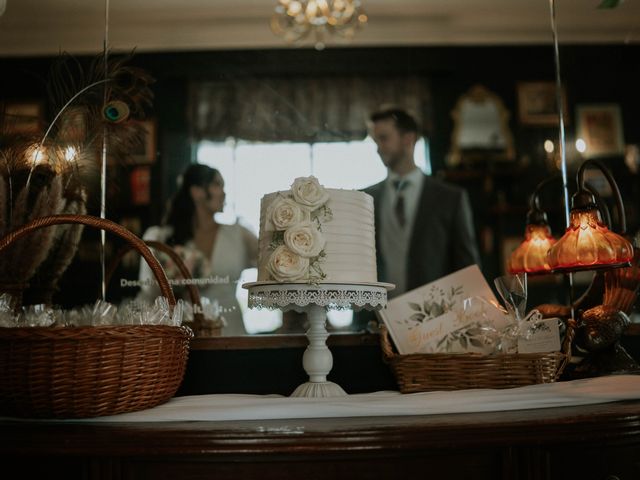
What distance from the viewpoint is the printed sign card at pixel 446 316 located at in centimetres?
160

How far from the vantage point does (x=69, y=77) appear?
1.89 meters

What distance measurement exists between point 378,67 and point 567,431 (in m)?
1.27

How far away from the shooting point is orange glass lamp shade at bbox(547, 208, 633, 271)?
1542 millimetres

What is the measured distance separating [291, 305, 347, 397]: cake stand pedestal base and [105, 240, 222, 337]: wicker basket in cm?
41

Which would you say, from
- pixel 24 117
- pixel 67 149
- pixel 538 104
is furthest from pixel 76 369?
pixel 538 104

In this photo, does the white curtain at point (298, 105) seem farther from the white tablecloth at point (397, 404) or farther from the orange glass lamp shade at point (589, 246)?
the white tablecloth at point (397, 404)

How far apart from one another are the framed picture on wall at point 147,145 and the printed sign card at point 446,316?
85cm

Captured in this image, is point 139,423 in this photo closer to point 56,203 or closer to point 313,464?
point 313,464

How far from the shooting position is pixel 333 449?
43.7 inches

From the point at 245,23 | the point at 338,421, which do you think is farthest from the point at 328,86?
the point at 338,421

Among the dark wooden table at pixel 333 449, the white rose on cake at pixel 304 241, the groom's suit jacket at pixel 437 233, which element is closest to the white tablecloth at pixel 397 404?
the dark wooden table at pixel 333 449

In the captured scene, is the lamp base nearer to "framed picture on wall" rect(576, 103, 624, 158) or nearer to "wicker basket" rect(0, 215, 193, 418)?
"framed picture on wall" rect(576, 103, 624, 158)

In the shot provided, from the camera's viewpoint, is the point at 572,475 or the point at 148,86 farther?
the point at 148,86

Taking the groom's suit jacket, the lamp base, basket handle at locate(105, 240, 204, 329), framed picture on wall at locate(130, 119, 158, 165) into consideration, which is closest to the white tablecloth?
the lamp base
